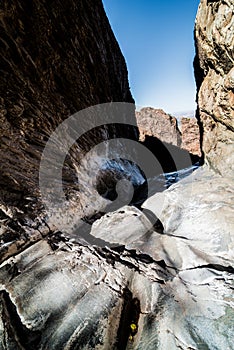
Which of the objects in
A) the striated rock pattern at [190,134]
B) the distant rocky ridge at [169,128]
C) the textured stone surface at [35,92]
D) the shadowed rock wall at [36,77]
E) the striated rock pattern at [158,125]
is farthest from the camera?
the striated rock pattern at [158,125]

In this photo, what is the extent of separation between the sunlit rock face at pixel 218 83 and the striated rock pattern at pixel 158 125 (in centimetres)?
522

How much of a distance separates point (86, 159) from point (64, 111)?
28.5 inches

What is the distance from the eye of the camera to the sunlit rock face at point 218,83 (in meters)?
1.89

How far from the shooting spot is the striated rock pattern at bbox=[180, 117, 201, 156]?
765cm

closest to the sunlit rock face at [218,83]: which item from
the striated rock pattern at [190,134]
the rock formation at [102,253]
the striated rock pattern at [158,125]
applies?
the rock formation at [102,253]

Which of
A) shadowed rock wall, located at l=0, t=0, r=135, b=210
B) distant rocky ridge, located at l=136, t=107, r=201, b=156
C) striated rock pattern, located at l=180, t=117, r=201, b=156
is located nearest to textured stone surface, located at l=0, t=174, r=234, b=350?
shadowed rock wall, located at l=0, t=0, r=135, b=210

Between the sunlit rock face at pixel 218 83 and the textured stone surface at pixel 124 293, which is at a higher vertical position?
the sunlit rock face at pixel 218 83

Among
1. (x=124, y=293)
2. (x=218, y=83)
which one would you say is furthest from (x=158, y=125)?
(x=124, y=293)

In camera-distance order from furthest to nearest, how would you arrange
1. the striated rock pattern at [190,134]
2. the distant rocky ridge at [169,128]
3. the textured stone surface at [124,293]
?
the distant rocky ridge at [169,128] < the striated rock pattern at [190,134] < the textured stone surface at [124,293]

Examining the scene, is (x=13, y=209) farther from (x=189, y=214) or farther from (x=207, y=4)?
(x=207, y=4)

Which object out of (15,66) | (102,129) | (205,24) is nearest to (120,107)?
(102,129)

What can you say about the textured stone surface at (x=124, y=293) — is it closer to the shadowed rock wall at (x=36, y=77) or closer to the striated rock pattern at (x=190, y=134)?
the shadowed rock wall at (x=36, y=77)

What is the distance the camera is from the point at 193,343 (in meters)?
0.89

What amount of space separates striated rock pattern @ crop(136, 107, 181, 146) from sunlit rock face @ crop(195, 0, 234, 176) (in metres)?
5.22
